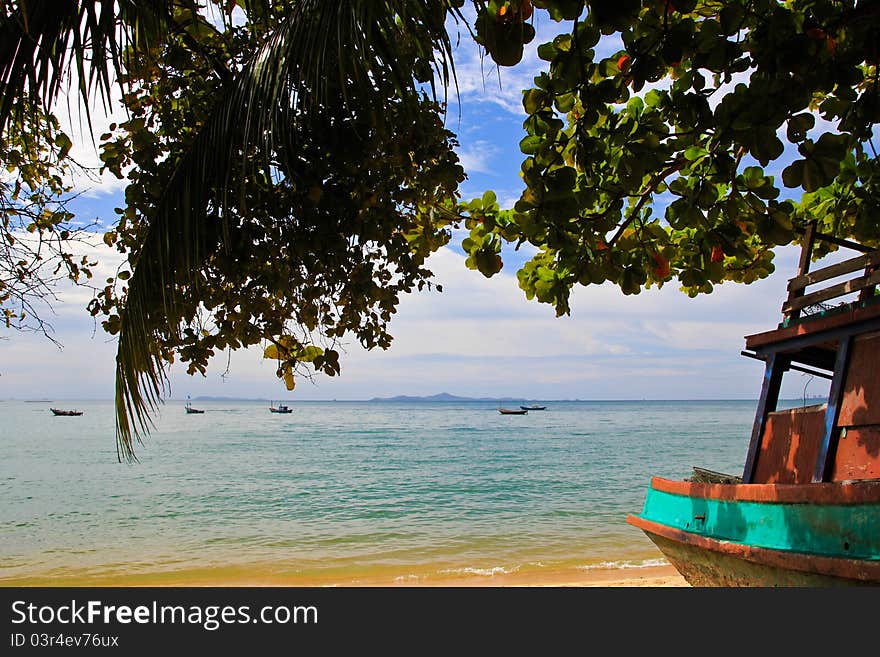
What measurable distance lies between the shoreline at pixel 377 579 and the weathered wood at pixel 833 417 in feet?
17.8

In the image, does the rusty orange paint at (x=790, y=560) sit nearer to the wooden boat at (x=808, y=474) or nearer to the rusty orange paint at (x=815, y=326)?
the wooden boat at (x=808, y=474)

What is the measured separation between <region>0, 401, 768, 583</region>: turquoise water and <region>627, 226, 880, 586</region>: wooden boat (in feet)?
22.1

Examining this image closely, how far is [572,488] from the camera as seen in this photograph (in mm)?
23938

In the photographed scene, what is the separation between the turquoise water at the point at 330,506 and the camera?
44.6ft

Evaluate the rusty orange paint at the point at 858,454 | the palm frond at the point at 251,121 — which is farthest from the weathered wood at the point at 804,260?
the palm frond at the point at 251,121

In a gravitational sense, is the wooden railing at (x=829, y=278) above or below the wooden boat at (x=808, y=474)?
above

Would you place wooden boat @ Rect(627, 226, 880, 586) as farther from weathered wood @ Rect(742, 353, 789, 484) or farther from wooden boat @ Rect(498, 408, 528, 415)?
wooden boat @ Rect(498, 408, 528, 415)

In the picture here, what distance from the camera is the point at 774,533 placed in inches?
207

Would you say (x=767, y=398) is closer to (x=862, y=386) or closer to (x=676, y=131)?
(x=862, y=386)

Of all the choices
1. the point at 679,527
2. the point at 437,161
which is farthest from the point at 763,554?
the point at 437,161

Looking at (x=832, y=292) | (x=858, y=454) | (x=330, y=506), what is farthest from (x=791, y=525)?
(x=330, y=506)

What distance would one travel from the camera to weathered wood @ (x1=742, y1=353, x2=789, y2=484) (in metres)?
6.05

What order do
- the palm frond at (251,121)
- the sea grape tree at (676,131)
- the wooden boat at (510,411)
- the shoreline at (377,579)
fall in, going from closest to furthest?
the palm frond at (251,121) < the sea grape tree at (676,131) < the shoreline at (377,579) < the wooden boat at (510,411)

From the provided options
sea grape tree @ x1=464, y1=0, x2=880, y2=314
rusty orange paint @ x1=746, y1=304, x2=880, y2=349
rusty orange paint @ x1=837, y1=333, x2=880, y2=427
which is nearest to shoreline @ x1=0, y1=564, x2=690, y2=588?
rusty orange paint @ x1=746, y1=304, x2=880, y2=349
